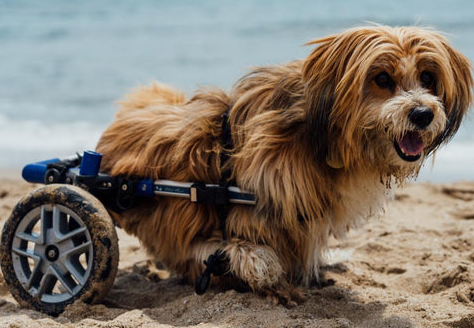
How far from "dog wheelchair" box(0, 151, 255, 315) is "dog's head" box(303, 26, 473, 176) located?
63 cm

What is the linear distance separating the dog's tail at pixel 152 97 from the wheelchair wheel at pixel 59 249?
94cm

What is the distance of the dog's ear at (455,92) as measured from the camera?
9.74ft

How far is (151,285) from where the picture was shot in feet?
13.0

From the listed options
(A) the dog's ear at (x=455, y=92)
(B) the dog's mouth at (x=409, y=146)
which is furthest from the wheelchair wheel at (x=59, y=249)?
(A) the dog's ear at (x=455, y=92)

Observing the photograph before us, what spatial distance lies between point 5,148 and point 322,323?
19.9 feet

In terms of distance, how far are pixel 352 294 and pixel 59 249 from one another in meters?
1.62

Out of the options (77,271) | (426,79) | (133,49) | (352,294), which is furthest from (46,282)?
(133,49)

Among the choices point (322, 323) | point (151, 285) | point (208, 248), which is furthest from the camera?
point (151, 285)

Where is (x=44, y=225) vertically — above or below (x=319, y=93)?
below

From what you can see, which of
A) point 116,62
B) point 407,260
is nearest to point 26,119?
point 116,62

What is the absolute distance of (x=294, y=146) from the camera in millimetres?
3254

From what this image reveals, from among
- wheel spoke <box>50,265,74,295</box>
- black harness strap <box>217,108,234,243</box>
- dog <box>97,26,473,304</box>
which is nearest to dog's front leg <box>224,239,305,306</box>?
dog <box>97,26,473,304</box>

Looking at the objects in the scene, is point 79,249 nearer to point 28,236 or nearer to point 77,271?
point 77,271

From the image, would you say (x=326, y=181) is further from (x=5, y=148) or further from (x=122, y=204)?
(x=5, y=148)
